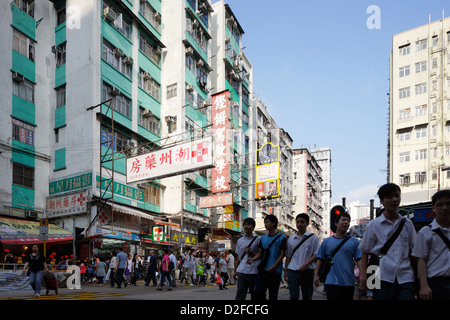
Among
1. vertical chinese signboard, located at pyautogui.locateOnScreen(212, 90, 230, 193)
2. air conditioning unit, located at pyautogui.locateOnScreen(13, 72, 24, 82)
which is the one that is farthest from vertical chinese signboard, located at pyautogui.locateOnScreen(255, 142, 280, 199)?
air conditioning unit, located at pyautogui.locateOnScreen(13, 72, 24, 82)

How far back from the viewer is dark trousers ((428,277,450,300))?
4.15m

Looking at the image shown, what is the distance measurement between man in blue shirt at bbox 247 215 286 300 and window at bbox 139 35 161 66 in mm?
27481

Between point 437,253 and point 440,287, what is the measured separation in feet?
1.01

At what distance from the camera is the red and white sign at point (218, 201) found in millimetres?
32469

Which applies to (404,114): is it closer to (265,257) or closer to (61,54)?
(61,54)

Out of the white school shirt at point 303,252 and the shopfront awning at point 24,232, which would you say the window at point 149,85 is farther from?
the white school shirt at point 303,252

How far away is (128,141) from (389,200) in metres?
25.8

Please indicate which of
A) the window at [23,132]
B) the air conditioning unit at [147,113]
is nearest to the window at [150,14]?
the air conditioning unit at [147,113]

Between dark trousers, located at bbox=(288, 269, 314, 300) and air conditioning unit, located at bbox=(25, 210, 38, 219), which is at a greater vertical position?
air conditioning unit, located at bbox=(25, 210, 38, 219)

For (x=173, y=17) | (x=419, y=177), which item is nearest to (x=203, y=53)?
(x=173, y=17)

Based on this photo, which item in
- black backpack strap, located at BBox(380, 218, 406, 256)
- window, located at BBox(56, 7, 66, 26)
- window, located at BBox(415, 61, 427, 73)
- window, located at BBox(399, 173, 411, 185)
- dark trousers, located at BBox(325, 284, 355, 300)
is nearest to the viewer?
black backpack strap, located at BBox(380, 218, 406, 256)

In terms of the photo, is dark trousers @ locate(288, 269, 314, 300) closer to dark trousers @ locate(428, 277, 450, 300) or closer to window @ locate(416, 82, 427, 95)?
dark trousers @ locate(428, 277, 450, 300)

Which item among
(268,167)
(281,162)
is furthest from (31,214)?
(281,162)

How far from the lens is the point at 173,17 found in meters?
36.5
